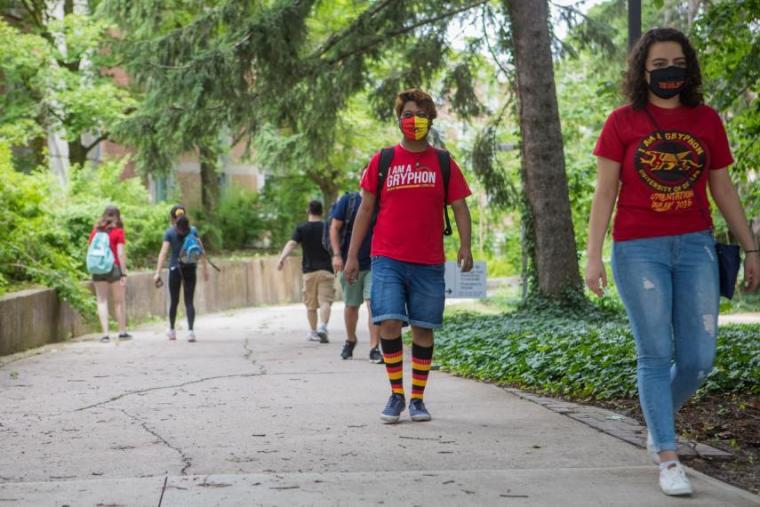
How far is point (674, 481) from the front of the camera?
4992 mm

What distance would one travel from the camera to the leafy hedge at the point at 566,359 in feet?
27.5

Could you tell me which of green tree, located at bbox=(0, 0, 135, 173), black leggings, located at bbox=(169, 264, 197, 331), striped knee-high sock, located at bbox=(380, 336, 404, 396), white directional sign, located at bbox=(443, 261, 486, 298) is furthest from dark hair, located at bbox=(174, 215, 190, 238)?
green tree, located at bbox=(0, 0, 135, 173)

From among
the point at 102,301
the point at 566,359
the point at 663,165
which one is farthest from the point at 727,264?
the point at 102,301

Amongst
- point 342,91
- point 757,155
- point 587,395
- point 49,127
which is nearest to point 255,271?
point 49,127

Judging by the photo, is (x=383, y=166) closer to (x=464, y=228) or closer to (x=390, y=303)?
(x=464, y=228)

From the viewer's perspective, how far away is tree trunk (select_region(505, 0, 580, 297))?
54.9ft

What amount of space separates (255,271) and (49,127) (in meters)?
6.05

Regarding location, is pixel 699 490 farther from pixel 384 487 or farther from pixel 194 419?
pixel 194 419

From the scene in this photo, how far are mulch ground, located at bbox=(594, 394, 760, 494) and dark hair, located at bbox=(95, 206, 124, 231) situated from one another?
9624 mm

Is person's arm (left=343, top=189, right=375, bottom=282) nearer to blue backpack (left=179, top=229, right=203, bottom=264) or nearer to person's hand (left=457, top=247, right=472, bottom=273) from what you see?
person's hand (left=457, top=247, right=472, bottom=273)

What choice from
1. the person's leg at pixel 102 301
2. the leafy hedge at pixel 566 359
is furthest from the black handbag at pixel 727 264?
the person's leg at pixel 102 301

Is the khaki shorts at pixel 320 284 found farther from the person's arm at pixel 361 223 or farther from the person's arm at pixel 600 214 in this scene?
the person's arm at pixel 600 214

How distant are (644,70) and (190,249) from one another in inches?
435

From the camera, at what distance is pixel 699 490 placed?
5.05 meters
